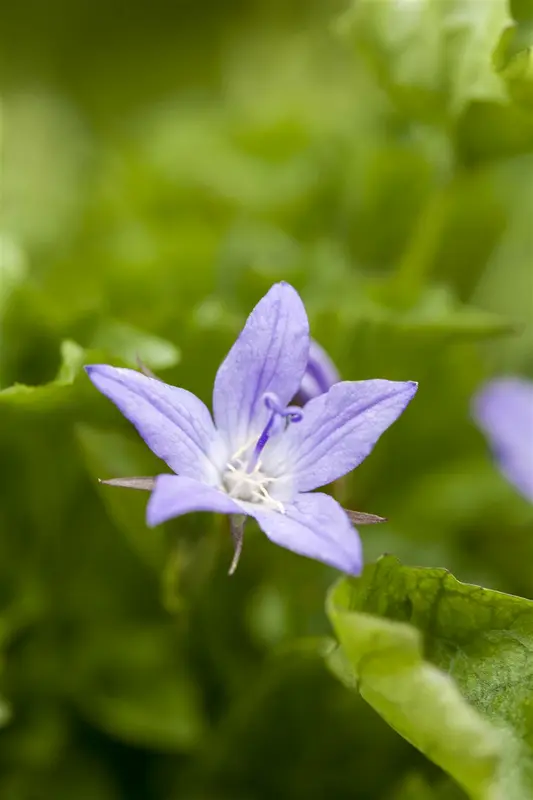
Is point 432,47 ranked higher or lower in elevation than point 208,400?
higher

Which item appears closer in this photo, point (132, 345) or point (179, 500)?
point (179, 500)

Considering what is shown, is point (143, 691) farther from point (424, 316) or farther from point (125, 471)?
point (424, 316)

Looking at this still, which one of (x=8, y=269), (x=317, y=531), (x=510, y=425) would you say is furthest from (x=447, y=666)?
(x=8, y=269)

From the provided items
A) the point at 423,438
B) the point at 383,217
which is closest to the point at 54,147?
the point at 383,217

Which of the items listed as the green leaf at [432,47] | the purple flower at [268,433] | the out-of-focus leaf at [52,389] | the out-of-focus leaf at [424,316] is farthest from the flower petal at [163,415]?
the green leaf at [432,47]

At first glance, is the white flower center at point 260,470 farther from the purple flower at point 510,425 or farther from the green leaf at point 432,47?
the green leaf at point 432,47

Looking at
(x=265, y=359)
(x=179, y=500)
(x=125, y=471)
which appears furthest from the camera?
(x=125, y=471)

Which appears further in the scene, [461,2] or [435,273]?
[435,273]

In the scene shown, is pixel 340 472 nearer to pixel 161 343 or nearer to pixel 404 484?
pixel 161 343
